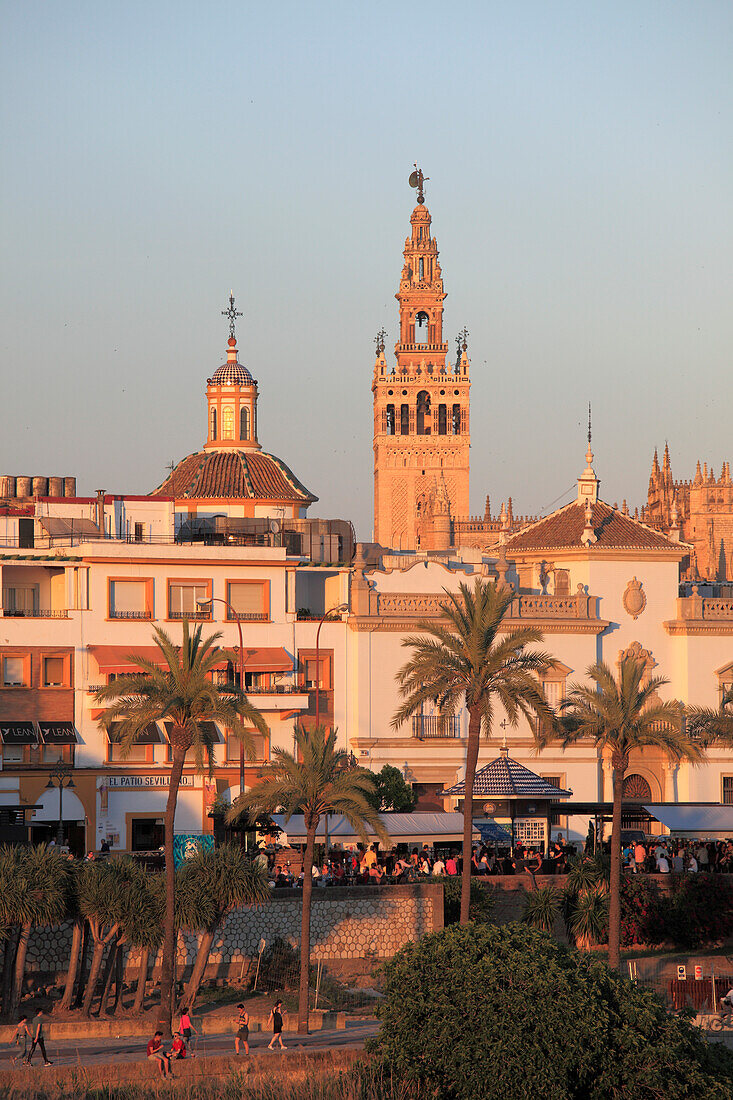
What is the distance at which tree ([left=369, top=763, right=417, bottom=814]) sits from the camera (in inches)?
2539

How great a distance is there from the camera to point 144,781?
6581cm

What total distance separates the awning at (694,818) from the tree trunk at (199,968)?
53.7 feet

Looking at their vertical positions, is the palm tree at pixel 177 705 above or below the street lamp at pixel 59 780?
above

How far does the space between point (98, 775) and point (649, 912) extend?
19652mm

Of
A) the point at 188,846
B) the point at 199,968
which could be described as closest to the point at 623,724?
the point at 188,846

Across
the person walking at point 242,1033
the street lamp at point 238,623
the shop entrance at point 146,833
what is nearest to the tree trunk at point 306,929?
the person walking at point 242,1033

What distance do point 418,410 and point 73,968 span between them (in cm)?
12109

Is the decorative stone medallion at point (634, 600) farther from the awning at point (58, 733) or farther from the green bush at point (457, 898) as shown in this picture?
the green bush at point (457, 898)

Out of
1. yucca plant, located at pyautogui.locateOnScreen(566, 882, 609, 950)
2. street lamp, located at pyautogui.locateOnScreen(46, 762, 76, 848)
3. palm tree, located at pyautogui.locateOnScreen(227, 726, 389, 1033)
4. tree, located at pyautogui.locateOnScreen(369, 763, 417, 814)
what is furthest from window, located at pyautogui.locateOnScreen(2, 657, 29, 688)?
yucca plant, located at pyautogui.locateOnScreen(566, 882, 609, 950)

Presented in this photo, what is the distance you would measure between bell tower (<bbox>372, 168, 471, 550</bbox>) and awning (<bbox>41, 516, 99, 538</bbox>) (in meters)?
87.8

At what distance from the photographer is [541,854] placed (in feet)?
197

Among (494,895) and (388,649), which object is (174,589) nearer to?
(388,649)

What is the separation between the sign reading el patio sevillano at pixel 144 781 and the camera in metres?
65.6

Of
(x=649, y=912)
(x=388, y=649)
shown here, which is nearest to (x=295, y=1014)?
(x=649, y=912)
